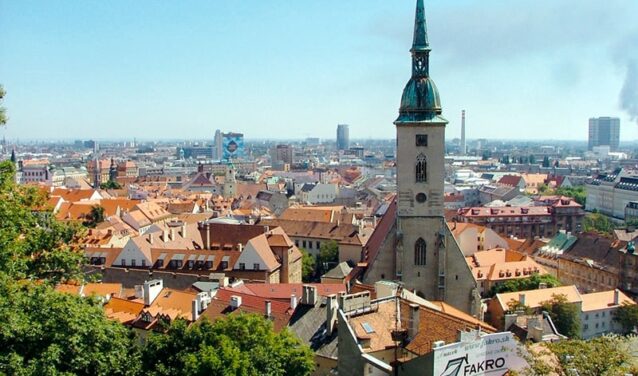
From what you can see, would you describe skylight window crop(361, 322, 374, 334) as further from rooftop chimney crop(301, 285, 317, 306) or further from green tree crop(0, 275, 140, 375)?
green tree crop(0, 275, 140, 375)

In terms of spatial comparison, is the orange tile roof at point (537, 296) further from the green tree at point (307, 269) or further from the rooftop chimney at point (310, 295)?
the rooftop chimney at point (310, 295)

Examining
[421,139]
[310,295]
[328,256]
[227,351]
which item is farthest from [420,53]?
[328,256]

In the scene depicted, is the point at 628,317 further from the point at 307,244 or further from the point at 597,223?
the point at 597,223

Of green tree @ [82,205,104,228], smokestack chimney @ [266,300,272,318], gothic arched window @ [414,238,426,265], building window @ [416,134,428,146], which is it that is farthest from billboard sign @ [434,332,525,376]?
green tree @ [82,205,104,228]

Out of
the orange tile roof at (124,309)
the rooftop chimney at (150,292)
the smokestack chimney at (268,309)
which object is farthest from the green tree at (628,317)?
the orange tile roof at (124,309)

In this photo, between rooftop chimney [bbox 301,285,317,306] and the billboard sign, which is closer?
the billboard sign

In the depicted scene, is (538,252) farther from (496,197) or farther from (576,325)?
(496,197)

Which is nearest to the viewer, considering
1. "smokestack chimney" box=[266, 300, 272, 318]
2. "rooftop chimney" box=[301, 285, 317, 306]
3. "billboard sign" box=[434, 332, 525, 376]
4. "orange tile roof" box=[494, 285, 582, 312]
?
"billboard sign" box=[434, 332, 525, 376]

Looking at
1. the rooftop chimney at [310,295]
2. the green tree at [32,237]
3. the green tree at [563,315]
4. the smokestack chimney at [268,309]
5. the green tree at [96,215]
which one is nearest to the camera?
the green tree at [32,237]
